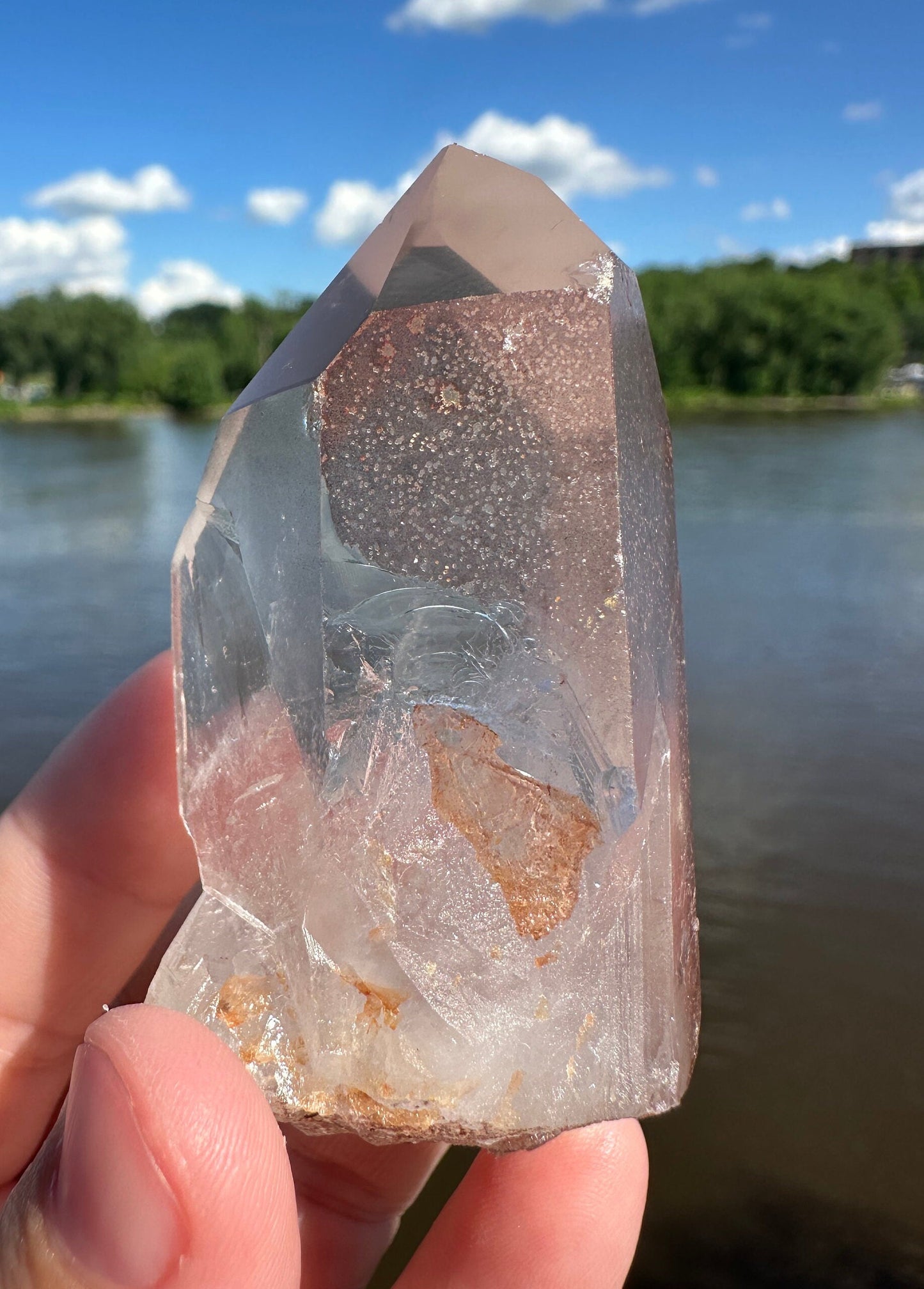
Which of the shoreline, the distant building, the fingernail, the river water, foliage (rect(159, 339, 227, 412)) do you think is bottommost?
the river water

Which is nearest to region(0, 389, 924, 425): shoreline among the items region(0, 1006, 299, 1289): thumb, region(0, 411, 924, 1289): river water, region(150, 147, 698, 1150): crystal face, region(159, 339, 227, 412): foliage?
region(159, 339, 227, 412): foliage

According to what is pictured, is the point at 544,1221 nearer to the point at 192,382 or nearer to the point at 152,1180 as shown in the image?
the point at 152,1180

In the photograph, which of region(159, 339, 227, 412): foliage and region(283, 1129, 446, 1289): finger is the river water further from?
region(159, 339, 227, 412): foliage

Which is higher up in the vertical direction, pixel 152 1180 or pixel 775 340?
pixel 775 340

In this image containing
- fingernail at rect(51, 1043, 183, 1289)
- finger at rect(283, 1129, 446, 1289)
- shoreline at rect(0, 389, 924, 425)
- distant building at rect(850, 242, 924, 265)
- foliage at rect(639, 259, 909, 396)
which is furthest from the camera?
distant building at rect(850, 242, 924, 265)

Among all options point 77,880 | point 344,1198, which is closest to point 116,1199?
point 77,880

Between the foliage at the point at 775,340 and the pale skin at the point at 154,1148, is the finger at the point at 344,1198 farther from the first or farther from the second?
the foliage at the point at 775,340

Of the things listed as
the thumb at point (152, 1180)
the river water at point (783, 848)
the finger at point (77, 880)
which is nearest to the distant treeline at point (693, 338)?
the river water at point (783, 848)
